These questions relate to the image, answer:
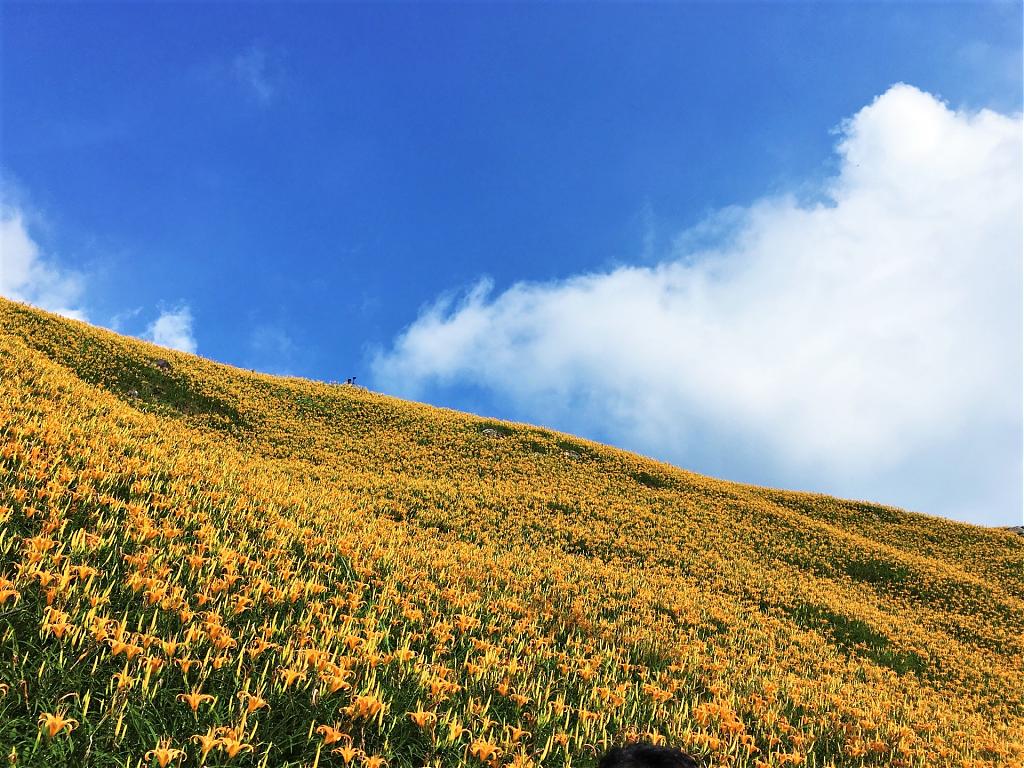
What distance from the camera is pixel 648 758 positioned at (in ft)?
12.0

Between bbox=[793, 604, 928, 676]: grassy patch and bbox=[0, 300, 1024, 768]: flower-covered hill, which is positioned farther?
bbox=[793, 604, 928, 676]: grassy patch

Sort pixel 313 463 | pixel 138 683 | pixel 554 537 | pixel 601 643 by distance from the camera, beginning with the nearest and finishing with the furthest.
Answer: pixel 138 683
pixel 601 643
pixel 554 537
pixel 313 463

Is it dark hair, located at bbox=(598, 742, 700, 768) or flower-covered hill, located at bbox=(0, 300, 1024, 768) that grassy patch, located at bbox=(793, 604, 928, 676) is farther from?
dark hair, located at bbox=(598, 742, 700, 768)

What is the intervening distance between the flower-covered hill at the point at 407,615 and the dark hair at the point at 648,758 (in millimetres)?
A: 940

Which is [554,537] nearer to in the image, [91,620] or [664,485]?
[664,485]

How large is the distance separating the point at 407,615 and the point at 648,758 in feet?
13.6

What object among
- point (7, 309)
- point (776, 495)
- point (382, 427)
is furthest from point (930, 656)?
point (7, 309)

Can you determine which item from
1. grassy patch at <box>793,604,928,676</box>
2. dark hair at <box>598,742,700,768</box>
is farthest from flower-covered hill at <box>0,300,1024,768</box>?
dark hair at <box>598,742,700,768</box>

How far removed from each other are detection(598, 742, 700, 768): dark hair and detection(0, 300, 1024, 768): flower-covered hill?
37.0 inches

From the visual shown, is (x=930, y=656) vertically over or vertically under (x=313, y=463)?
under

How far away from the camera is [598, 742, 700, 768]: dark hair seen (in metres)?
3.54

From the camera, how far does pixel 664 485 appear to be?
31.9 m

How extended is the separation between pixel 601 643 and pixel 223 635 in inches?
289

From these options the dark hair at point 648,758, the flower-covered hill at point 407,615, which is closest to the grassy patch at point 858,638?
the flower-covered hill at point 407,615
